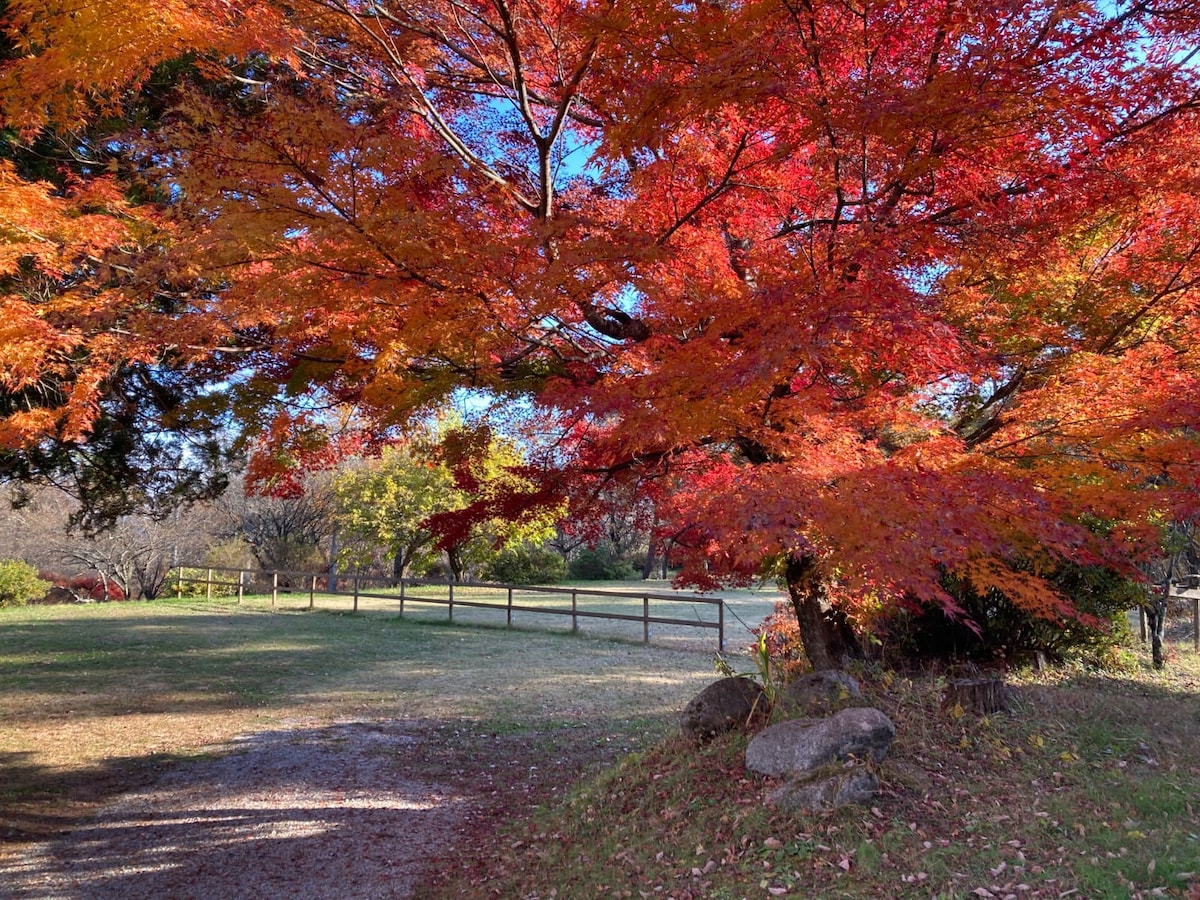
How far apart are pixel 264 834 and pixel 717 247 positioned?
575cm

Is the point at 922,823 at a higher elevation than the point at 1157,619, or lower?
lower

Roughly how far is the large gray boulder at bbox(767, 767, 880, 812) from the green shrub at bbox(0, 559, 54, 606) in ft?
84.5

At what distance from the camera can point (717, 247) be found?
609 cm

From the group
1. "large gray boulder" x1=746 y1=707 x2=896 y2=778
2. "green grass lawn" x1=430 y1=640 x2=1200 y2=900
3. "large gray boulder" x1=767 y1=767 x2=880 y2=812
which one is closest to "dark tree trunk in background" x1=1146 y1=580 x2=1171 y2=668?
"green grass lawn" x1=430 y1=640 x2=1200 y2=900

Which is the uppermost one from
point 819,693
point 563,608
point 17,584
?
point 819,693

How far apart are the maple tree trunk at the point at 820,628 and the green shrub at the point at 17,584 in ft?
81.9

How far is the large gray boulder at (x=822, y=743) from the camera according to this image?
4.86 metres

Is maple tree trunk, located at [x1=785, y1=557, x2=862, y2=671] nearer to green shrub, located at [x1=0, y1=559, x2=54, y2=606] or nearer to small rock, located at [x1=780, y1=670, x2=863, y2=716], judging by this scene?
small rock, located at [x1=780, y1=670, x2=863, y2=716]

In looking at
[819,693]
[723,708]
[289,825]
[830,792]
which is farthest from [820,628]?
[289,825]

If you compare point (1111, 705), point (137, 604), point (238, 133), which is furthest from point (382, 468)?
point (1111, 705)

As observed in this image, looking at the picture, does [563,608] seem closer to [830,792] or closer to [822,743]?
[822,743]

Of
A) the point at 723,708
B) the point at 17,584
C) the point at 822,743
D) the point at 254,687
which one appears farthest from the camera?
the point at 17,584

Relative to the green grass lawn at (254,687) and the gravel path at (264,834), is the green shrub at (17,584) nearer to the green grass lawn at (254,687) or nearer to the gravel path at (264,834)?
the green grass lawn at (254,687)

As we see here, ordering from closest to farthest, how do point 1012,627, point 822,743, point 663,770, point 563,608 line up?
point 822,743 < point 663,770 < point 1012,627 < point 563,608
